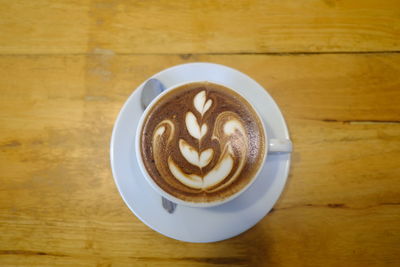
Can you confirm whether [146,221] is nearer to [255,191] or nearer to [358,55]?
[255,191]

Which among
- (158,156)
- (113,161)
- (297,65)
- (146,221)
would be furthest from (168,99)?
(297,65)

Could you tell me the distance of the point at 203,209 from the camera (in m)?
0.89

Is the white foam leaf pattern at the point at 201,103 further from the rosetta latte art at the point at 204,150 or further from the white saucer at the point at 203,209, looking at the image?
Result: the white saucer at the point at 203,209

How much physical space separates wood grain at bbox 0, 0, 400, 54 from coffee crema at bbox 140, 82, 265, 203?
32cm

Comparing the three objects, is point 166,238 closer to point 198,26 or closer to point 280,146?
point 280,146

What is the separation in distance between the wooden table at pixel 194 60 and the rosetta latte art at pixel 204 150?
0.27 m

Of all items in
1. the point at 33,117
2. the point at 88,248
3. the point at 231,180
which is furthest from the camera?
the point at 33,117

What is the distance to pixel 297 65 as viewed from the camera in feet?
3.52

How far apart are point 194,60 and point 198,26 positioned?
151mm

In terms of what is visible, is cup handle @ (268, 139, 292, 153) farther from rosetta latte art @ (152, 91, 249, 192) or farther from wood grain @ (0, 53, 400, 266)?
wood grain @ (0, 53, 400, 266)

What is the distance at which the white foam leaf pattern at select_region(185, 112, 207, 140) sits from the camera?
0.84 metres

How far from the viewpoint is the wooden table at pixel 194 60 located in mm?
949

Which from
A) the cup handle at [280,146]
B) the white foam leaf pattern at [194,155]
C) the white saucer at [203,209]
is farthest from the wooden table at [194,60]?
the white foam leaf pattern at [194,155]

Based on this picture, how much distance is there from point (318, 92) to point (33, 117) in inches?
44.7
